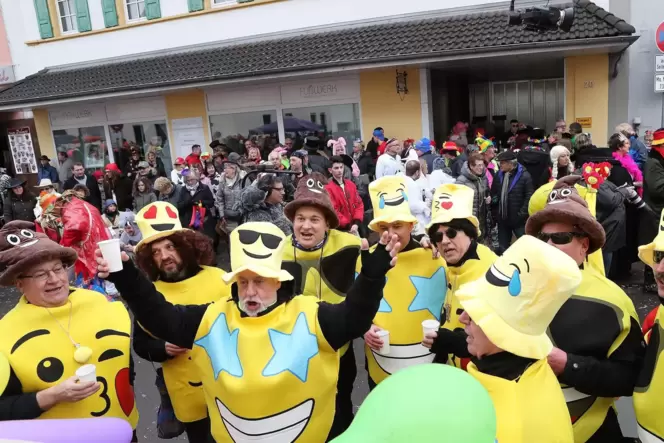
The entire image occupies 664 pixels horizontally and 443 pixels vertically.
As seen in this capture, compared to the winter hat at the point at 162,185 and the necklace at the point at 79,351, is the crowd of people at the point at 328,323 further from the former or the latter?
the winter hat at the point at 162,185

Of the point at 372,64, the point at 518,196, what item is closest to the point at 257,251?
the point at 518,196

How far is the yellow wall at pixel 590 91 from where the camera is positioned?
1111 cm

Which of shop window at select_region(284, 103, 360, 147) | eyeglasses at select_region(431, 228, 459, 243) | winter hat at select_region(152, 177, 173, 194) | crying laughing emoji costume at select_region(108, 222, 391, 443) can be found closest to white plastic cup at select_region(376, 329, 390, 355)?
crying laughing emoji costume at select_region(108, 222, 391, 443)

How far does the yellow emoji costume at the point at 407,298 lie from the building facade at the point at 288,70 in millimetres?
8264

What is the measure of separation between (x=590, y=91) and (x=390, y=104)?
438cm

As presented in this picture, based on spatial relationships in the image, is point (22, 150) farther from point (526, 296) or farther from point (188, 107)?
point (526, 296)

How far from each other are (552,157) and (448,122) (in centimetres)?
780

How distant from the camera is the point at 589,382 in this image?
221cm

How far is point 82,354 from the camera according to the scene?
2471 mm

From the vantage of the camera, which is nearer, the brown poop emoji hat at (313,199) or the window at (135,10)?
the brown poop emoji hat at (313,199)

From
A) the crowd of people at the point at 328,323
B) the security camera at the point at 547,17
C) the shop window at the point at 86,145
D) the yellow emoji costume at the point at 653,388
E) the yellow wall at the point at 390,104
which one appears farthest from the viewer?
the shop window at the point at 86,145

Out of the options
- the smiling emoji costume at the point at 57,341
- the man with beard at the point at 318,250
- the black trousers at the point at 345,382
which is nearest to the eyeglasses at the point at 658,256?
the man with beard at the point at 318,250

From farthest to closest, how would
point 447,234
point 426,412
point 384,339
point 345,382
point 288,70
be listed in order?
point 288,70
point 345,382
point 447,234
point 384,339
point 426,412

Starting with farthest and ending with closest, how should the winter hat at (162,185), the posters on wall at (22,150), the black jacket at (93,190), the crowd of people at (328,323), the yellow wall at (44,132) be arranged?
the posters on wall at (22,150) < the yellow wall at (44,132) < the black jacket at (93,190) < the winter hat at (162,185) < the crowd of people at (328,323)
